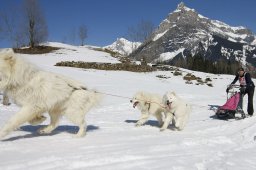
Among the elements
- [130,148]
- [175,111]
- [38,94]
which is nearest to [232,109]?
[175,111]

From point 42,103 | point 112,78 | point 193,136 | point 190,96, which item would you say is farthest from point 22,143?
point 112,78

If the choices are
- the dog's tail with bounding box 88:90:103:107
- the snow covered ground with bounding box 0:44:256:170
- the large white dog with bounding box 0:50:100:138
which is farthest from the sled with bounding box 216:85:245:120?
the large white dog with bounding box 0:50:100:138

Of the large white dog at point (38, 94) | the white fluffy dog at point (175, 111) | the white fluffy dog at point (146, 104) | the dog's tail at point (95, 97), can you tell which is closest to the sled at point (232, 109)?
the white fluffy dog at point (175, 111)

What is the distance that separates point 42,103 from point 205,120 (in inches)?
231

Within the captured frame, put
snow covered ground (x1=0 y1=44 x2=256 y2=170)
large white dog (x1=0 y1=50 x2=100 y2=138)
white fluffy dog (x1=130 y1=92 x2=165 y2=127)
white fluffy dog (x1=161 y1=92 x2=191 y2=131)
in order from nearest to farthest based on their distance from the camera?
snow covered ground (x1=0 y1=44 x2=256 y2=170) → large white dog (x1=0 y1=50 x2=100 y2=138) → white fluffy dog (x1=161 y1=92 x2=191 y2=131) → white fluffy dog (x1=130 y1=92 x2=165 y2=127)

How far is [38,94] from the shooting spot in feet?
20.4

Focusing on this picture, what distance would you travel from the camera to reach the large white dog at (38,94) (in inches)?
233

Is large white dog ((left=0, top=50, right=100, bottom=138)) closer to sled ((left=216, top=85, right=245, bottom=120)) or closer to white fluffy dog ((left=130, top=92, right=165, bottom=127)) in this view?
white fluffy dog ((left=130, top=92, right=165, bottom=127))

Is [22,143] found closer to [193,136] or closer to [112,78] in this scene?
[193,136]

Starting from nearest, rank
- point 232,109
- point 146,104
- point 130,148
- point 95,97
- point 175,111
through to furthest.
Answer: point 130,148
point 95,97
point 175,111
point 146,104
point 232,109

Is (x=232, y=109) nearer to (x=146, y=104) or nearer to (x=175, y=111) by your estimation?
(x=175, y=111)

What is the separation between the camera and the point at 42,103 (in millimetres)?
6238

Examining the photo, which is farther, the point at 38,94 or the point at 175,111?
the point at 175,111

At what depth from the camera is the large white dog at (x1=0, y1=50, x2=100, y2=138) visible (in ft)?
19.5
